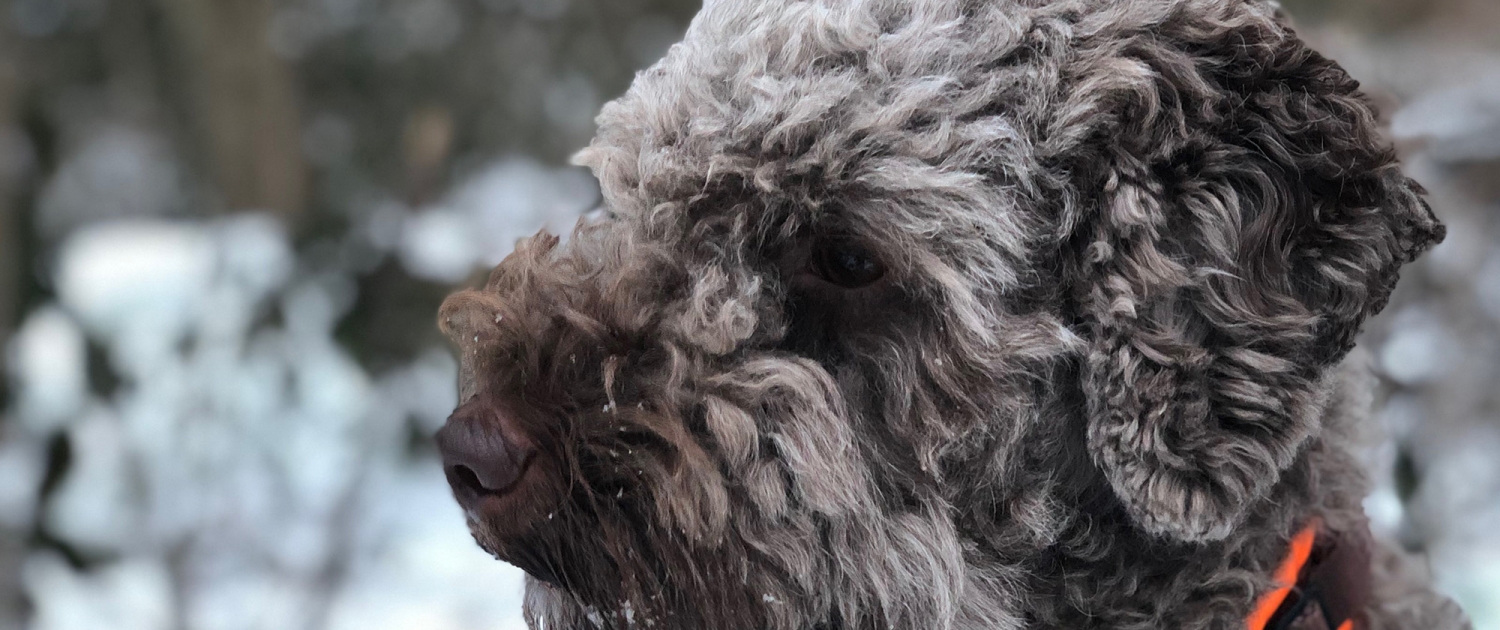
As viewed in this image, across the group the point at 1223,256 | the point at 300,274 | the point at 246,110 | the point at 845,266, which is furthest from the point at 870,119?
the point at 246,110

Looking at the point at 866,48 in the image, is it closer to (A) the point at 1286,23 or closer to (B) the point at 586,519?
(A) the point at 1286,23

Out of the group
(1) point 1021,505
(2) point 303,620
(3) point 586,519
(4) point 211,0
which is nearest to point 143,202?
(4) point 211,0

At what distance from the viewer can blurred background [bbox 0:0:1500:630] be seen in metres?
5.16

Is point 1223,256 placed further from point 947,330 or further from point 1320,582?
point 1320,582

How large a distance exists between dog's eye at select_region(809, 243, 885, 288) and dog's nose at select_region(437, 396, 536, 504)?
1.97 feet

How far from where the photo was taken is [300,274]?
5.34m

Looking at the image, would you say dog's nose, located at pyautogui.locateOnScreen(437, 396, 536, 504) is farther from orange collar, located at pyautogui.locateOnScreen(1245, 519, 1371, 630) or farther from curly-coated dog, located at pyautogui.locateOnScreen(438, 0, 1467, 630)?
orange collar, located at pyautogui.locateOnScreen(1245, 519, 1371, 630)

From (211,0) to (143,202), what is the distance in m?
1.15

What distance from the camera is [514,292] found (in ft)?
6.77

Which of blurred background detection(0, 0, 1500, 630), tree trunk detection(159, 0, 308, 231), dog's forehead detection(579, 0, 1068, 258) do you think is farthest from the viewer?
tree trunk detection(159, 0, 308, 231)

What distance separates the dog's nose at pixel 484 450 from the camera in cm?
173

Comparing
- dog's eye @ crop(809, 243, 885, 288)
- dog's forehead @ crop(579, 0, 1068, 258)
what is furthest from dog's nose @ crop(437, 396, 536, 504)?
dog's eye @ crop(809, 243, 885, 288)

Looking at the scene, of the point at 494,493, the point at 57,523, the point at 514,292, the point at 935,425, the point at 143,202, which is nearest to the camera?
the point at 494,493

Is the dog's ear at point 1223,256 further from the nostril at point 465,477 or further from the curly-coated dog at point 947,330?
the nostril at point 465,477
